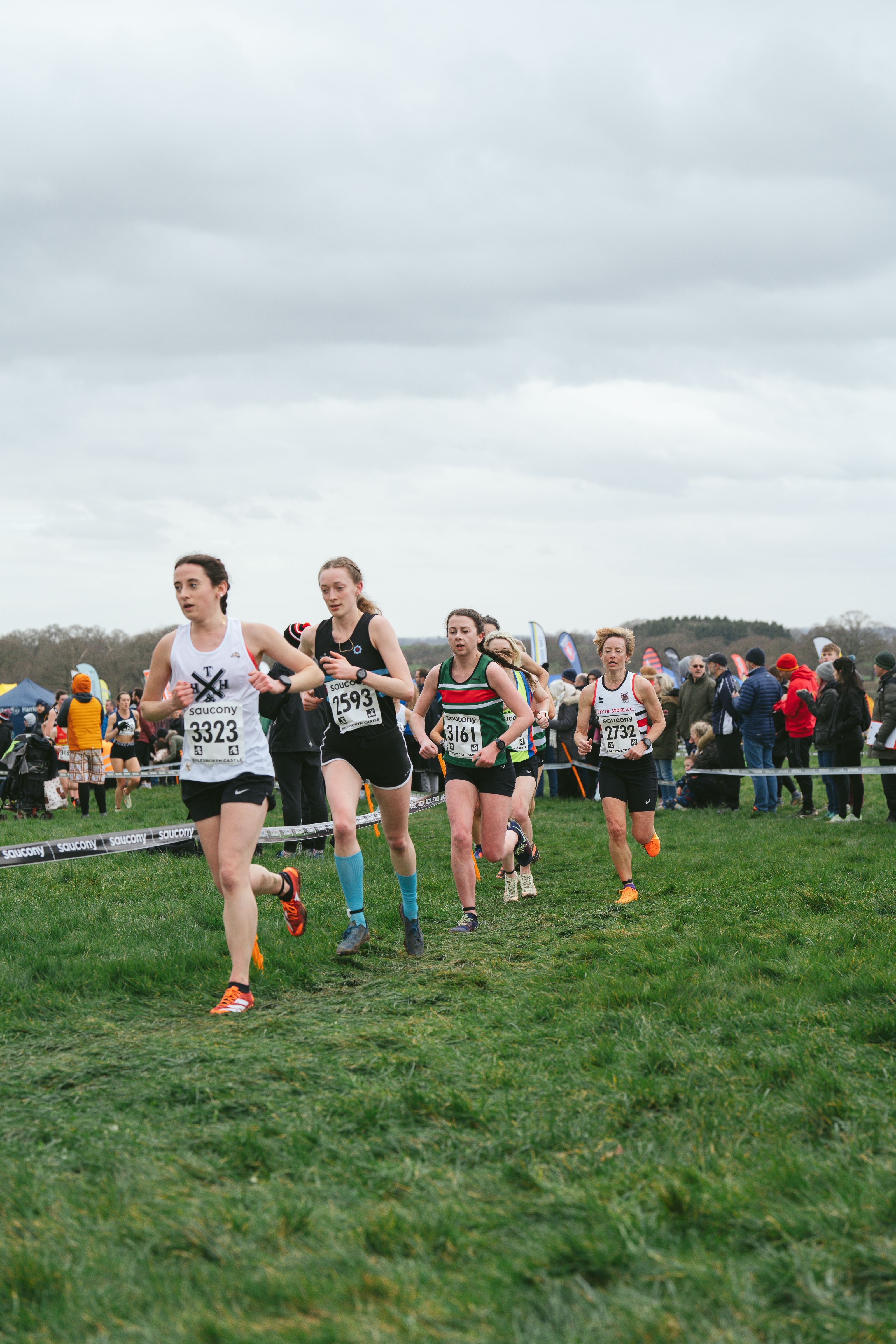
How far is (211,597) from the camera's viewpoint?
18.8 ft

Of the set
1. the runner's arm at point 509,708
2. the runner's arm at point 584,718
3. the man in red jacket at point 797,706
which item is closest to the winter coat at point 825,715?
the man in red jacket at point 797,706

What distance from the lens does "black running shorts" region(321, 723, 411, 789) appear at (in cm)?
682

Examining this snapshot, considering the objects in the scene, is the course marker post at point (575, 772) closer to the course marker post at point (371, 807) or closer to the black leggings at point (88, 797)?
the course marker post at point (371, 807)

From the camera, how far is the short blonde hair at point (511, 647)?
9.70 metres

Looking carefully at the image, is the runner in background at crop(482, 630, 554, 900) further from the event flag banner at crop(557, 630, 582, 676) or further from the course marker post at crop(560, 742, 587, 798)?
the event flag banner at crop(557, 630, 582, 676)

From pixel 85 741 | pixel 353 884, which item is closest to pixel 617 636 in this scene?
pixel 353 884

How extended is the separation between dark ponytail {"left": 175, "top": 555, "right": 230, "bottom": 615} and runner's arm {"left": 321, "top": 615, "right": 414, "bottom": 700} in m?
0.84

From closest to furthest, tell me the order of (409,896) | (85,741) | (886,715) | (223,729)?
(223,729)
(409,896)
(886,715)
(85,741)

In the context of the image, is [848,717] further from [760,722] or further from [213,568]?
[213,568]

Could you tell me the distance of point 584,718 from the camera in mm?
9062

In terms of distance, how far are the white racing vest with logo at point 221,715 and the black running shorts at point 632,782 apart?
3746 millimetres

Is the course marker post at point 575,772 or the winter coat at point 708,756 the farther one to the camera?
the course marker post at point 575,772

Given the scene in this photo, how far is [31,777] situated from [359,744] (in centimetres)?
1331

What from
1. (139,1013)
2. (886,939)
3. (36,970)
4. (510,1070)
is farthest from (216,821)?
(886,939)
